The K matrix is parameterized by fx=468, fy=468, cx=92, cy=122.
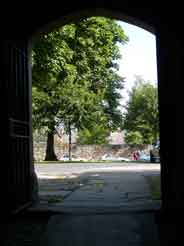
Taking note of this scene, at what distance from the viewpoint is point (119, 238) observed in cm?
636

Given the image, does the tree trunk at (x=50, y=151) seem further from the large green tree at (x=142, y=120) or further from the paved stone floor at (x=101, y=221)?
the paved stone floor at (x=101, y=221)

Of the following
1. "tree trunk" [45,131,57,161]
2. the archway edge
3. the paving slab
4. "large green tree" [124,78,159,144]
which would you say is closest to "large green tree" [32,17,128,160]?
"tree trunk" [45,131,57,161]

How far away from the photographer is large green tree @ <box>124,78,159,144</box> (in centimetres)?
5588

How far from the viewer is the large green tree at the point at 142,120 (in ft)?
183

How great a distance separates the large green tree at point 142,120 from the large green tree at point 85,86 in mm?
14621

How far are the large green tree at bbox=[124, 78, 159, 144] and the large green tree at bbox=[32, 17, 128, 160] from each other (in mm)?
14621

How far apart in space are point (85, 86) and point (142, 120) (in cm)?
2245

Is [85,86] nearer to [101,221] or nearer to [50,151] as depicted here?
[50,151]

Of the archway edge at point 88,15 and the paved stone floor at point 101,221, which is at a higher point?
the archway edge at point 88,15

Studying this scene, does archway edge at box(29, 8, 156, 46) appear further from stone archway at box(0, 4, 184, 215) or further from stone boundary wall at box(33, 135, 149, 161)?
stone boundary wall at box(33, 135, 149, 161)
